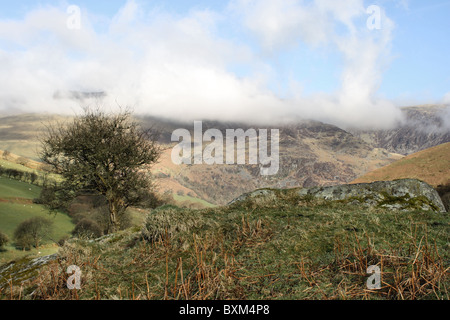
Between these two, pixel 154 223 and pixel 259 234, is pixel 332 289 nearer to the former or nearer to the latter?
pixel 259 234

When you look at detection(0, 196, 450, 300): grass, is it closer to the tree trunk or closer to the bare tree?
the bare tree

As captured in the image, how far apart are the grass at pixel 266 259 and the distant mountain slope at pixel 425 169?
1407 inches

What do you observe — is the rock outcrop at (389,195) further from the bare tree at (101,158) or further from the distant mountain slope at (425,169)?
the distant mountain slope at (425,169)

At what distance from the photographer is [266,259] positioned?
16.5 feet

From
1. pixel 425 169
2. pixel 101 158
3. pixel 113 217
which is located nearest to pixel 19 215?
pixel 113 217

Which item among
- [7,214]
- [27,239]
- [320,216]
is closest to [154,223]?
[320,216]

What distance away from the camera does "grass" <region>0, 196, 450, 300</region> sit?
3883 millimetres

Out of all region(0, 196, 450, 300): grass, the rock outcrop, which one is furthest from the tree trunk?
region(0, 196, 450, 300): grass

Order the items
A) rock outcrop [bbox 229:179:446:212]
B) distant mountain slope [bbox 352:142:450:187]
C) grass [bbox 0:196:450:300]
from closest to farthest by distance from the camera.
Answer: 1. grass [bbox 0:196:450:300]
2. rock outcrop [bbox 229:179:446:212]
3. distant mountain slope [bbox 352:142:450:187]

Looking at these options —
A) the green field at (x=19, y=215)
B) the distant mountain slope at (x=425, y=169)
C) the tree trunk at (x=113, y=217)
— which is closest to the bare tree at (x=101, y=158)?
the tree trunk at (x=113, y=217)

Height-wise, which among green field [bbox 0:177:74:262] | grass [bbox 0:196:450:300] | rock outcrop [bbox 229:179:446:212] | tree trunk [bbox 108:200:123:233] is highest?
rock outcrop [bbox 229:179:446:212]

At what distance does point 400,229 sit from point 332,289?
3.04 metres

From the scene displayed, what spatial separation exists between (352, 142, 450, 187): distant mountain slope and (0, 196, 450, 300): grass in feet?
117
